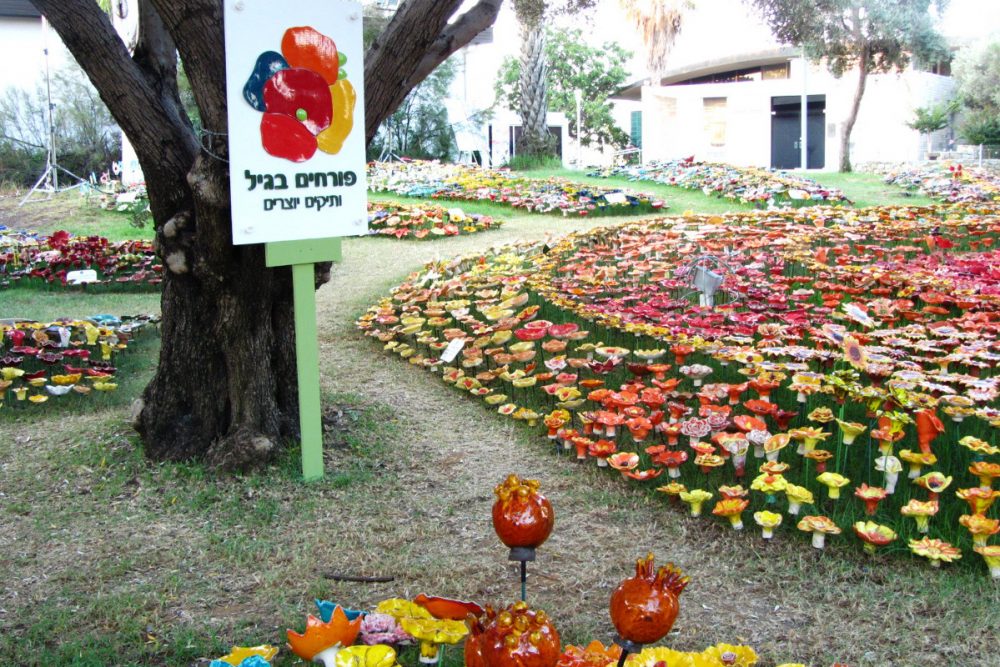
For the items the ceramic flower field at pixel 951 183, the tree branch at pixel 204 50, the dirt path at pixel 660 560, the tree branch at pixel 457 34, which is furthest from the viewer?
the ceramic flower field at pixel 951 183

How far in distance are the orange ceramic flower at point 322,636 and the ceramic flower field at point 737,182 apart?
422 inches

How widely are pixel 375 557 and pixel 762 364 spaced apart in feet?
6.96

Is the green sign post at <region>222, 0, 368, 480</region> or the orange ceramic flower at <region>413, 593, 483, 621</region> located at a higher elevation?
the green sign post at <region>222, 0, 368, 480</region>

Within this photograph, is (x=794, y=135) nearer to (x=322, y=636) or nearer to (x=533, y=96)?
(x=533, y=96)

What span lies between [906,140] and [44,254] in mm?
30436

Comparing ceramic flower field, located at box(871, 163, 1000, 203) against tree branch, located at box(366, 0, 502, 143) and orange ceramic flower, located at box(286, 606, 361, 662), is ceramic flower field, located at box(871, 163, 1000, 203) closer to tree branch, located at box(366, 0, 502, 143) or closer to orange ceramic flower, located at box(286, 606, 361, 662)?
tree branch, located at box(366, 0, 502, 143)

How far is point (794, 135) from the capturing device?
32.4m

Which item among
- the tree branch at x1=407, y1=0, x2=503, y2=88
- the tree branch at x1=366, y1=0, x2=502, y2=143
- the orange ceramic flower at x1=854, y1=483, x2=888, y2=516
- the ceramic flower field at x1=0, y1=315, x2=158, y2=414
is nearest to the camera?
the orange ceramic flower at x1=854, y1=483, x2=888, y2=516

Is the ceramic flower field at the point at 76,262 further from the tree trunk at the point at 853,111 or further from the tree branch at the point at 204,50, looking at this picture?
the tree trunk at the point at 853,111

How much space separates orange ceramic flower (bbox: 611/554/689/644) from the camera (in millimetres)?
2102

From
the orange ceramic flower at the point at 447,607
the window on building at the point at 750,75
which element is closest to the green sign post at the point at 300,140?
the orange ceramic flower at the point at 447,607

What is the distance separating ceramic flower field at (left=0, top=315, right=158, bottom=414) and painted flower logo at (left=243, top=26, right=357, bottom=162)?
7.85ft

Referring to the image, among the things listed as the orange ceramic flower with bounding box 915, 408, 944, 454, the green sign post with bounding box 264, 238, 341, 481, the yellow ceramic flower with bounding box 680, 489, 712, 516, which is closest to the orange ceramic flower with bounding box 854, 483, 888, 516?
the orange ceramic flower with bounding box 915, 408, 944, 454

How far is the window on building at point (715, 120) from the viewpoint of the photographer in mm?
31703
